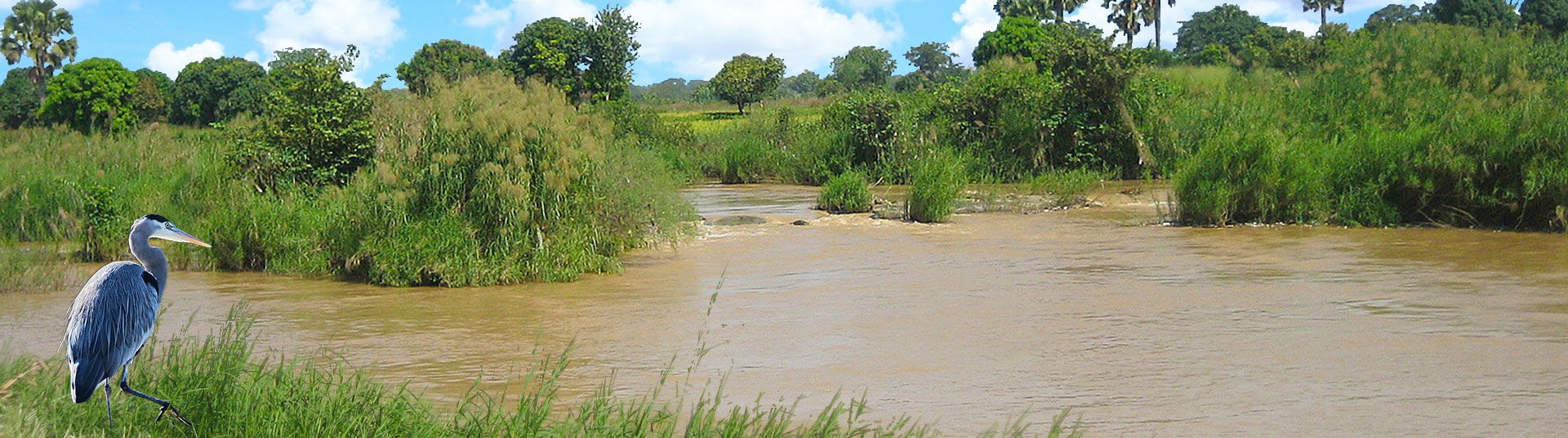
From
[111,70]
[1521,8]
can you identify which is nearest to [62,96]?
[111,70]

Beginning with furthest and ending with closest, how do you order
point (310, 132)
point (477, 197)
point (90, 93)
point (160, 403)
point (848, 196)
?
1. point (90, 93)
2. point (848, 196)
3. point (310, 132)
4. point (477, 197)
5. point (160, 403)

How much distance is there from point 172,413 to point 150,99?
56.2m

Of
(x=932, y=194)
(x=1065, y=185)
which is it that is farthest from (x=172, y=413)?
(x=1065, y=185)

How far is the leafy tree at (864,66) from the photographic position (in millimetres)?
91062

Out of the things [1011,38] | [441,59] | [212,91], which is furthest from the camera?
[1011,38]

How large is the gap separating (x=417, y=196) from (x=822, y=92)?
5821cm

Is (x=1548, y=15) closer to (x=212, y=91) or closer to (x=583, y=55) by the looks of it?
(x=583, y=55)

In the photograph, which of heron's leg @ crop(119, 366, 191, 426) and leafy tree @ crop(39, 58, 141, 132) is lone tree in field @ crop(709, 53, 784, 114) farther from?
heron's leg @ crop(119, 366, 191, 426)

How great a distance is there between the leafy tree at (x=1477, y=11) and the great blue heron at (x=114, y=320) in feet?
185

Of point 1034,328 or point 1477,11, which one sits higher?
point 1477,11

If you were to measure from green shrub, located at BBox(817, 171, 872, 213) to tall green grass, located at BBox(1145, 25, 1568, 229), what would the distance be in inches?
197

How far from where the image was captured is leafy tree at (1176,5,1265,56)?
3442 inches

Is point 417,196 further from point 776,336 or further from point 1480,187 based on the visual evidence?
point 1480,187

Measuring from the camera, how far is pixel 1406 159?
61.5ft
